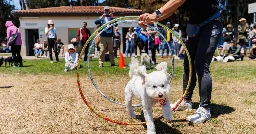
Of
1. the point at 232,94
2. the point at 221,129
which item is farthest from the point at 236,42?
the point at 221,129

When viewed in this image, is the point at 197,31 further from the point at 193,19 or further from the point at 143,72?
the point at 143,72

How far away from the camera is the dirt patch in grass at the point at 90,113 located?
4035mm

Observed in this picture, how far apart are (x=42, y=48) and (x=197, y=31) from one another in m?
23.2

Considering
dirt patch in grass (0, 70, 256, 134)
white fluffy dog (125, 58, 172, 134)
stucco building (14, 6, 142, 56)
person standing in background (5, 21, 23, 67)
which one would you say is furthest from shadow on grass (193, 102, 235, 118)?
stucco building (14, 6, 142, 56)

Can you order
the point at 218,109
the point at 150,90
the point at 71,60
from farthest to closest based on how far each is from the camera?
the point at 71,60 < the point at 218,109 < the point at 150,90

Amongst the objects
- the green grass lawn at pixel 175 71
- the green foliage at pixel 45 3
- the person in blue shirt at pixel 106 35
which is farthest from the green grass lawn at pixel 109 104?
the green foliage at pixel 45 3

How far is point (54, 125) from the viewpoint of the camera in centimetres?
424

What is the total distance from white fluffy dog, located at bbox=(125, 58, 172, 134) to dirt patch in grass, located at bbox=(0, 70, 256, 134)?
14.9 inches

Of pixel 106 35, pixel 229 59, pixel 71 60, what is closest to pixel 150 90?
pixel 71 60

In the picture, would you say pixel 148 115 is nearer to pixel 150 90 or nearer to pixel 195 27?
pixel 150 90

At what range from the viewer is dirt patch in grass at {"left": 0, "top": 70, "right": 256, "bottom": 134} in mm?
4035

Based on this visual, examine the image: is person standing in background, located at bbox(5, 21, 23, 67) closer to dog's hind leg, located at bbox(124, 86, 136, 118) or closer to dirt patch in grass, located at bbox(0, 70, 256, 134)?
dirt patch in grass, located at bbox(0, 70, 256, 134)

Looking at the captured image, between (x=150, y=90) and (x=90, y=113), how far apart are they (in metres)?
1.80

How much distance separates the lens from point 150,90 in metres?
3.34
